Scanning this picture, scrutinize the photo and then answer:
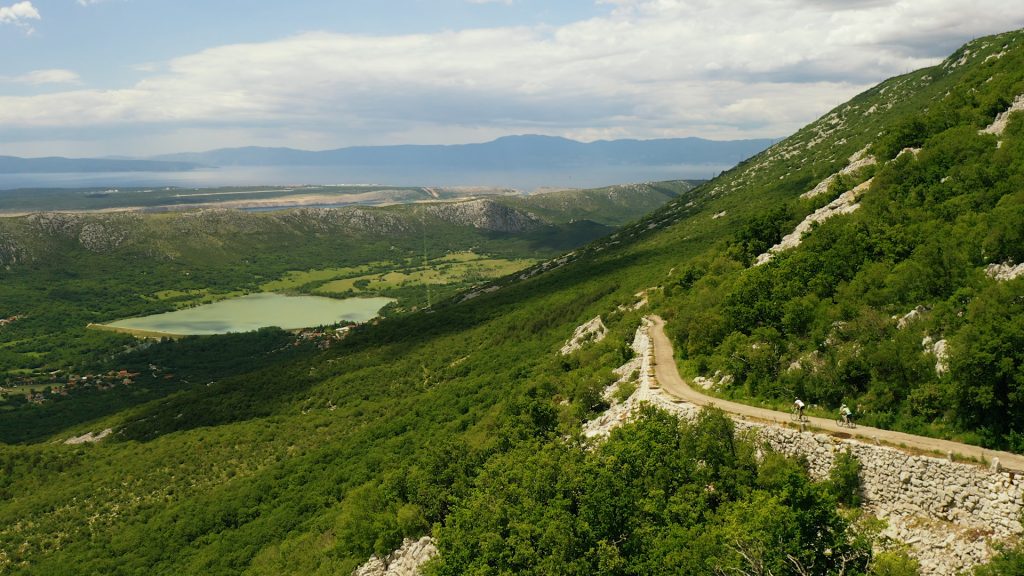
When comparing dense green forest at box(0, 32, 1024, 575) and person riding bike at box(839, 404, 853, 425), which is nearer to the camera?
dense green forest at box(0, 32, 1024, 575)

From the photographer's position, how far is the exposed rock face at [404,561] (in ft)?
114

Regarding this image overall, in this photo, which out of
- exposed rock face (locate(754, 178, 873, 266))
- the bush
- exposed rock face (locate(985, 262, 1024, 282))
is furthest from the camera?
exposed rock face (locate(754, 178, 873, 266))

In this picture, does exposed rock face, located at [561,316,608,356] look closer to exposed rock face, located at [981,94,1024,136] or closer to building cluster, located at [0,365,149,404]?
exposed rock face, located at [981,94,1024,136]

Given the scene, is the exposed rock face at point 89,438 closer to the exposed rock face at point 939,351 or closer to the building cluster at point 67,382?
the building cluster at point 67,382

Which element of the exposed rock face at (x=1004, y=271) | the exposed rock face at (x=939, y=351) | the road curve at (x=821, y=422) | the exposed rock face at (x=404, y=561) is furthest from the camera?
the exposed rock face at (x=404, y=561)

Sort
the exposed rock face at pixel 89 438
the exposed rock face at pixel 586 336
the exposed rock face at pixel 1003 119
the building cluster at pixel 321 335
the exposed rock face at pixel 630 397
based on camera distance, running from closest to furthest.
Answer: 1. the exposed rock face at pixel 630 397
2. the exposed rock face at pixel 1003 119
3. the exposed rock face at pixel 586 336
4. the exposed rock face at pixel 89 438
5. the building cluster at pixel 321 335

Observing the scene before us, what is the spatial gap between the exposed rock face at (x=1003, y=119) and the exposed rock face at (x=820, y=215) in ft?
32.3

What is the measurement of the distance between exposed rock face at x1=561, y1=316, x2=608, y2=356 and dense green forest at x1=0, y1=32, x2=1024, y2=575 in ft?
7.00

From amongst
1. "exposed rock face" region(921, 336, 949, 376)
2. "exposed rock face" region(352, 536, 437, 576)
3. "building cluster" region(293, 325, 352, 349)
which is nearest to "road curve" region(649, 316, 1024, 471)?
"exposed rock face" region(921, 336, 949, 376)

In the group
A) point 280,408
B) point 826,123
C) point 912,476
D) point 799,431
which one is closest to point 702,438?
point 799,431

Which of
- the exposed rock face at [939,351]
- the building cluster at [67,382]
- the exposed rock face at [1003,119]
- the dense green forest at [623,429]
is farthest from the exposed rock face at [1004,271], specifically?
the building cluster at [67,382]

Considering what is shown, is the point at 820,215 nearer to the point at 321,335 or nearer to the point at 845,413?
the point at 845,413

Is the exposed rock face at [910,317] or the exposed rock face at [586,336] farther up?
the exposed rock face at [910,317]

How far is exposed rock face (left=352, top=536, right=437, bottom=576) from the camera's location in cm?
3481
